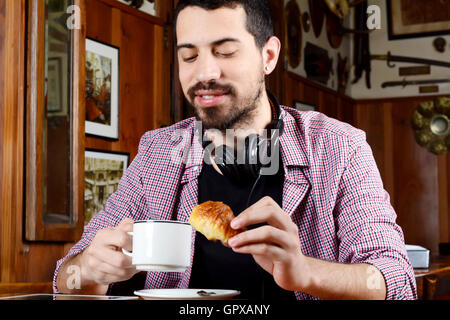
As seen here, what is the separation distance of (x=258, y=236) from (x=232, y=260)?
0.51 m

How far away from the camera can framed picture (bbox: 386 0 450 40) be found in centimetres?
487

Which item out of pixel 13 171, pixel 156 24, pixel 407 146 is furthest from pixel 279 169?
pixel 407 146

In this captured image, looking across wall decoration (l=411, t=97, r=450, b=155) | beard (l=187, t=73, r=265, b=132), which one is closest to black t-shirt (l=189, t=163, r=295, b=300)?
beard (l=187, t=73, r=265, b=132)

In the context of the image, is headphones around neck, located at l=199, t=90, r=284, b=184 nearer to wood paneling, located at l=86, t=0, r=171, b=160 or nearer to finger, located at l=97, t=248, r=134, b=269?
finger, located at l=97, t=248, r=134, b=269

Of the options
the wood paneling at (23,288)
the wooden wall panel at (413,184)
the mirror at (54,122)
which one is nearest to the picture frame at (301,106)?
the wooden wall panel at (413,184)

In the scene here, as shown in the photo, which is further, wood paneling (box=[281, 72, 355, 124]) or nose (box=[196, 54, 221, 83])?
wood paneling (box=[281, 72, 355, 124])

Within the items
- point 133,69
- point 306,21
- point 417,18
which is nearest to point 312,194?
point 133,69

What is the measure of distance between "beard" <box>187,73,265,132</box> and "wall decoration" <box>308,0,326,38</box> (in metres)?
3.25

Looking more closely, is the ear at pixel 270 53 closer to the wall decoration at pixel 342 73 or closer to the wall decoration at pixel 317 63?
the wall decoration at pixel 317 63

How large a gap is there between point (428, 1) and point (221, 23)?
13.7 feet

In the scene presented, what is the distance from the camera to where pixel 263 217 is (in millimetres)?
815
